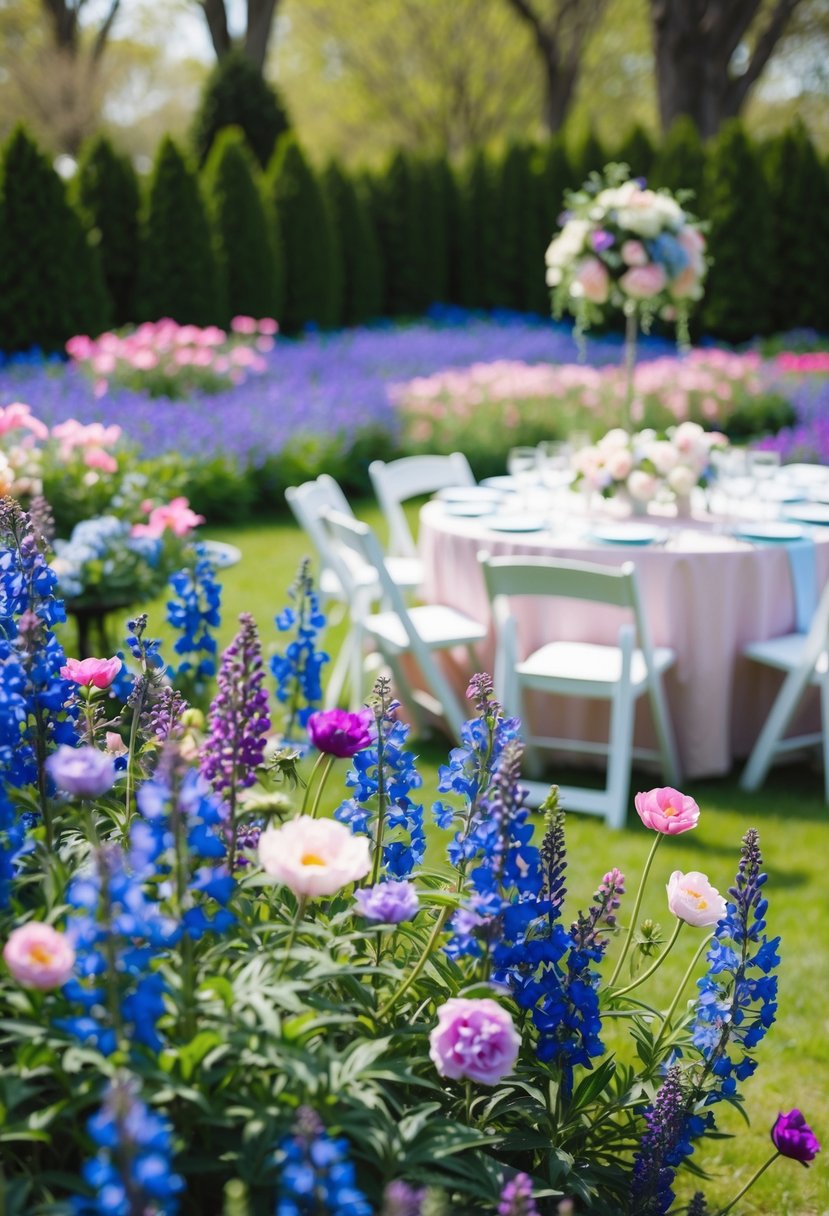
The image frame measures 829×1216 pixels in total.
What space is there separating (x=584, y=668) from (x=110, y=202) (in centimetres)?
1011

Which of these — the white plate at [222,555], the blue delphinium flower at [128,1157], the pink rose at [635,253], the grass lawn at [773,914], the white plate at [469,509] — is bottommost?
the grass lawn at [773,914]

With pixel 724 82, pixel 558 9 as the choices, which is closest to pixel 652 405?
pixel 724 82

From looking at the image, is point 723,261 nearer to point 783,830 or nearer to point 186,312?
point 186,312

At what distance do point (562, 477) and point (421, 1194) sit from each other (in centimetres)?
470

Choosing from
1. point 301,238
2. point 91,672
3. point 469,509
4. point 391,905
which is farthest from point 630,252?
point 301,238

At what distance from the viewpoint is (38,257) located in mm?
11625

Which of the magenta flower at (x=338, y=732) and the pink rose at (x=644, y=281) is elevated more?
the pink rose at (x=644, y=281)

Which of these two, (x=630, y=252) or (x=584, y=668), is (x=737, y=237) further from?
(x=584, y=668)

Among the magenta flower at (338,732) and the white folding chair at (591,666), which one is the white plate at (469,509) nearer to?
the white folding chair at (591,666)

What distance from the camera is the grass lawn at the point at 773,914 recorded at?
105 inches

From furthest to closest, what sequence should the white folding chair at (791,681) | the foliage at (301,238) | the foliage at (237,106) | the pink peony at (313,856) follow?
1. the foliage at (237,106)
2. the foliage at (301,238)
3. the white folding chair at (791,681)
4. the pink peony at (313,856)

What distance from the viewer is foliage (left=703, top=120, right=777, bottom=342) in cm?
1543

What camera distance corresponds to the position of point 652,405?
10914mm

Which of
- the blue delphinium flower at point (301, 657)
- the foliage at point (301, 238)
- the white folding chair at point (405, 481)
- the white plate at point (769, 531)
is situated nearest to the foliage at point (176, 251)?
the foliage at point (301, 238)
